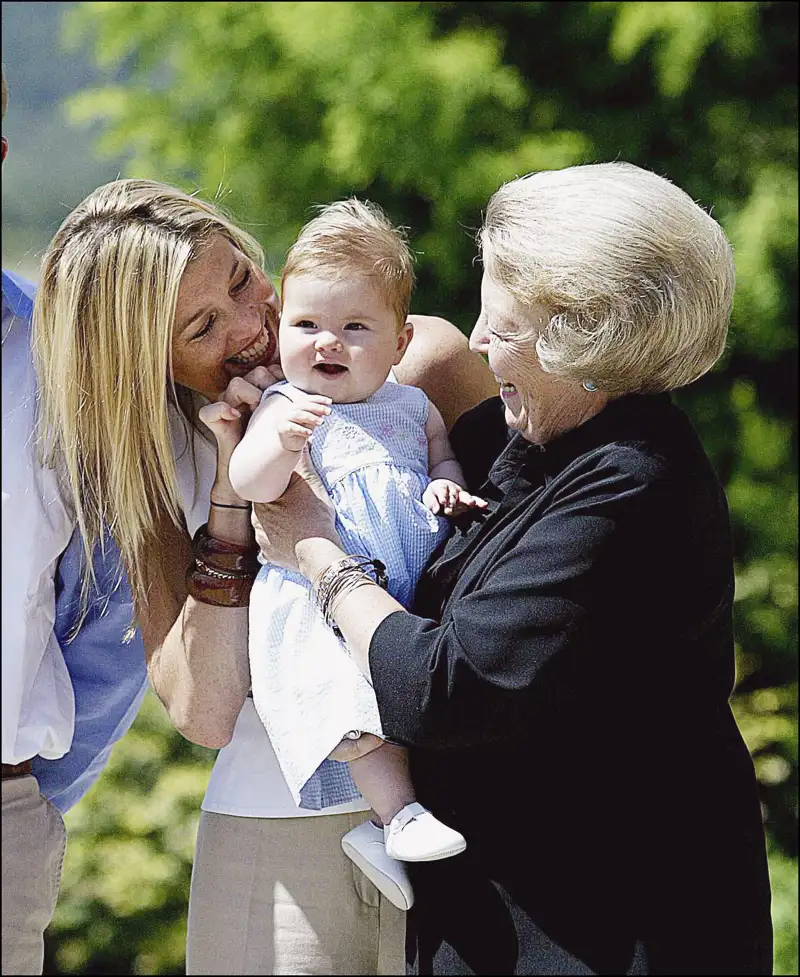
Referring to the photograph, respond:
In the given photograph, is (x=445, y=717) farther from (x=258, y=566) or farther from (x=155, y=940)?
(x=155, y=940)

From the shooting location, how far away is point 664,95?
402cm

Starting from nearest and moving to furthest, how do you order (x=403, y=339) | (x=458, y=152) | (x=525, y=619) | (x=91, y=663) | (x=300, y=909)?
(x=525, y=619), (x=300, y=909), (x=403, y=339), (x=91, y=663), (x=458, y=152)

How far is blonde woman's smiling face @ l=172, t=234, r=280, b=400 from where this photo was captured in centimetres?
190

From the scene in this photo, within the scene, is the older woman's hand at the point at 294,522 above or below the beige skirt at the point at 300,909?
above

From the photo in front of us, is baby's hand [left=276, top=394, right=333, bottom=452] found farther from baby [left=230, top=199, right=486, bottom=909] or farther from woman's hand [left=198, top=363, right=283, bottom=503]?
woman's hand [left=198, top=363, right=283, bottom=503]

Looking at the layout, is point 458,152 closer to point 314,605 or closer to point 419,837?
point 314,605

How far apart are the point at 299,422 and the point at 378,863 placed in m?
0.62

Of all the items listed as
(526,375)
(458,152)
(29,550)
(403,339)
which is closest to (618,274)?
(526,375)

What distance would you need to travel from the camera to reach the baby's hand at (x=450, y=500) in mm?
1791

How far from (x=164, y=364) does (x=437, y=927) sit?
89 cm

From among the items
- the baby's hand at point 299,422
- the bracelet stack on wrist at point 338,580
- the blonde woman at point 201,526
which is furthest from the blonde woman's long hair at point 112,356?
the bracelet stack on wrist at point 338,580

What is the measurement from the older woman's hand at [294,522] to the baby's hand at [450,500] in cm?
15

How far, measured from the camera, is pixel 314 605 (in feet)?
5.79

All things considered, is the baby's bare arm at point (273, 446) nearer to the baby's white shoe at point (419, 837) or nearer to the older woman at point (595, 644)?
the older woman at point (595, 644)
